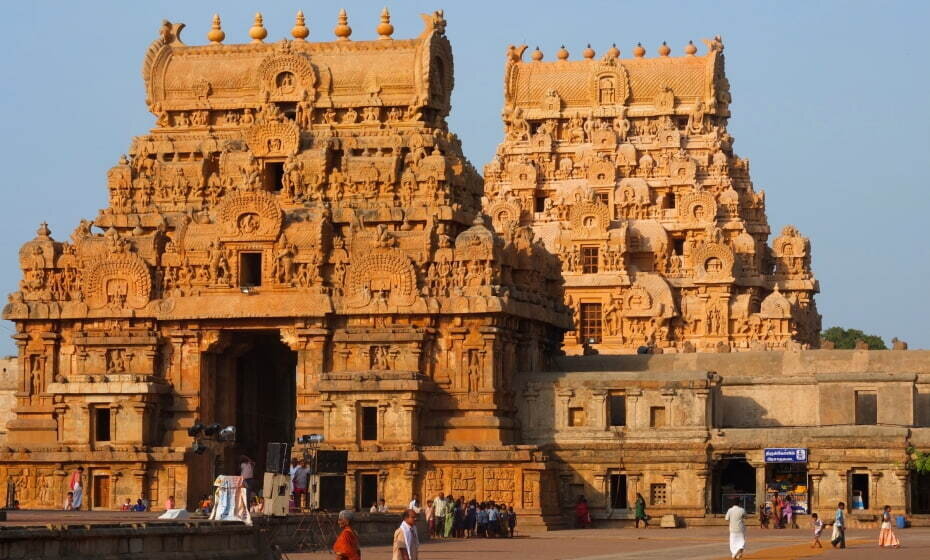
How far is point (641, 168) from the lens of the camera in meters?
122

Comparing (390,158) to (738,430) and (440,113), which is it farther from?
(738,430)

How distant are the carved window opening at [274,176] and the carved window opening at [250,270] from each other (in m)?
3.06

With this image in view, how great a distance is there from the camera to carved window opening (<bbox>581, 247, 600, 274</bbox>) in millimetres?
116562

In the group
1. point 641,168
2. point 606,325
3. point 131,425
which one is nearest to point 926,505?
point 131,425

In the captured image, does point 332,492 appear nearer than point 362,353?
Yes

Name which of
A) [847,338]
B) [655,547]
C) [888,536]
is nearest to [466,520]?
[655,547]

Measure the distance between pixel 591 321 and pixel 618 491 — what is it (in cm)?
3407

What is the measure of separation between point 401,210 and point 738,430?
1343cm

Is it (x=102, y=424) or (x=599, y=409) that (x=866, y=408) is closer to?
(x=599, y=409)

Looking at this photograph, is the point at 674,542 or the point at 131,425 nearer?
the point at 674,542

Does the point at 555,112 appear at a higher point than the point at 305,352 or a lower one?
higher

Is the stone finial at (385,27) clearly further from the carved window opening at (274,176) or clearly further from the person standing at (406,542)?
the person standing at (406,542)

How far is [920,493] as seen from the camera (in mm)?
81500

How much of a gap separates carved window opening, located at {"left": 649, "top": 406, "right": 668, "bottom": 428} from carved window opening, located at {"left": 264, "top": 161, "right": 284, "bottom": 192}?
15172mm
